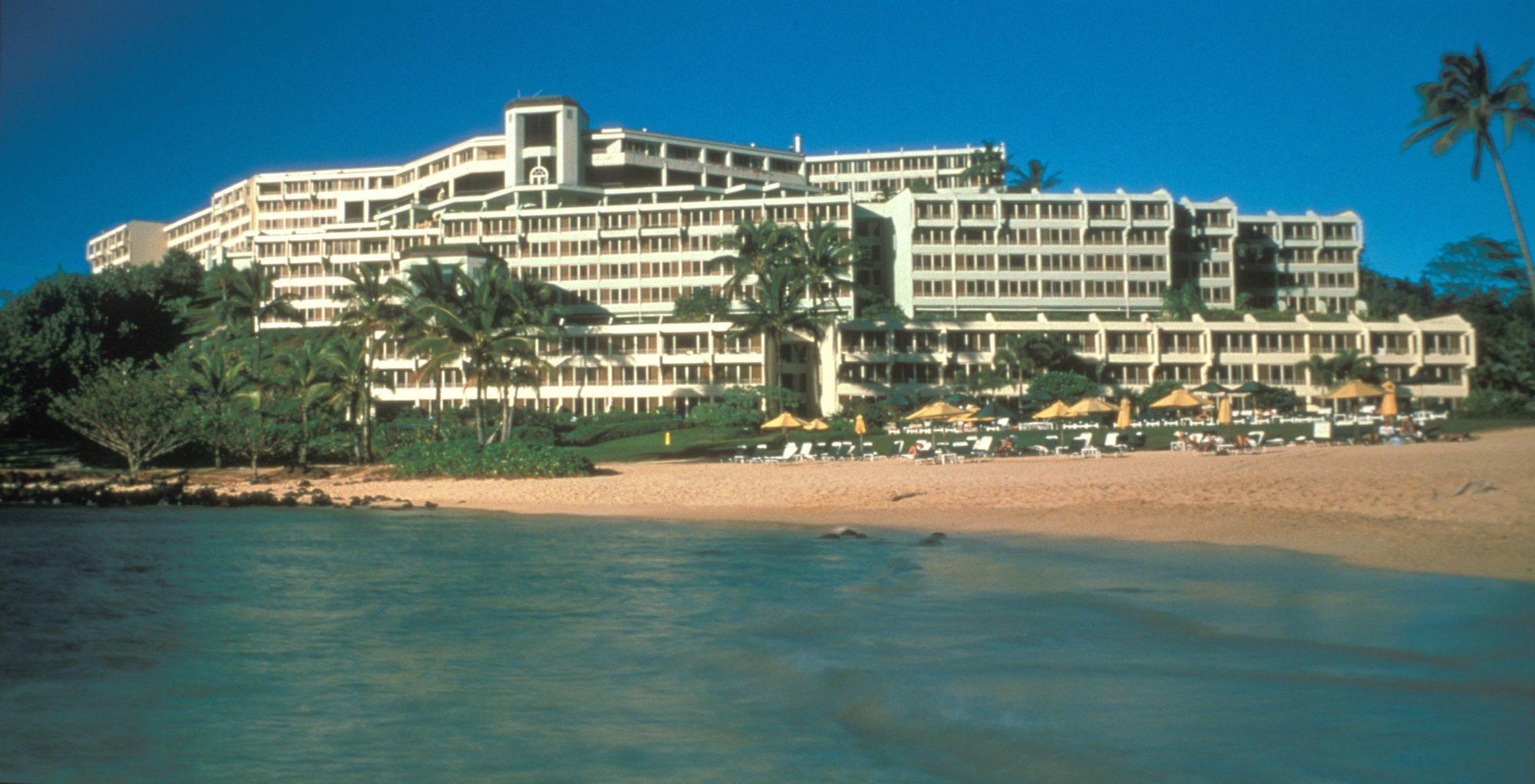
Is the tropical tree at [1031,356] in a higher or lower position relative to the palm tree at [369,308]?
lower

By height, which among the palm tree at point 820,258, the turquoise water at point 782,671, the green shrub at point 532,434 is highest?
the palm tree at point 820,258

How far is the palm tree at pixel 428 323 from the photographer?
1905 inches

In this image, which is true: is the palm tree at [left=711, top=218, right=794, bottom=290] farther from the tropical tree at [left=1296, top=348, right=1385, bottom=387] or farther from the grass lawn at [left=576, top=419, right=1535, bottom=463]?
the tropical tree at [left=1296, top=348, right=1385, bottom=387]

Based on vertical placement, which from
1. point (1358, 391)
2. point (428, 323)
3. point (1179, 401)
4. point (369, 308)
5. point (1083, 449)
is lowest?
point (1083, 449)

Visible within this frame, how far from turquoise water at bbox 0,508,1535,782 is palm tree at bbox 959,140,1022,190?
3043 inches

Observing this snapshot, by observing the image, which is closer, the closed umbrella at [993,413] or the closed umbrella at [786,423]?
the closed umbrella at [993,413]

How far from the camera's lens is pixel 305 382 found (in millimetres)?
46656

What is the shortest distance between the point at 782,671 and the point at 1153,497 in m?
17.0

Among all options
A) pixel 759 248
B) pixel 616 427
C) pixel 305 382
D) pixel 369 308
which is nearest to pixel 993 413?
pixel 616 427

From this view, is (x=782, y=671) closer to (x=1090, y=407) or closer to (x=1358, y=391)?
(x=1090, y=407)

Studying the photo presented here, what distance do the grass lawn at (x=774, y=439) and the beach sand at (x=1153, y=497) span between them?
179 inches

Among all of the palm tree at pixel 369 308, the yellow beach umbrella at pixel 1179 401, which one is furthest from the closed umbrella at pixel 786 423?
the palm tree at pixel 369 308

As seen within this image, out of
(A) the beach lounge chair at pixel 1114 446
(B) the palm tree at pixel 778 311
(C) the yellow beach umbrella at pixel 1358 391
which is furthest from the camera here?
(B) the palm tree at pixel 778 311

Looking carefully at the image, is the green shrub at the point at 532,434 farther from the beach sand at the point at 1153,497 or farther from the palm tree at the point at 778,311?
the beach sand at the point at 1153,497
